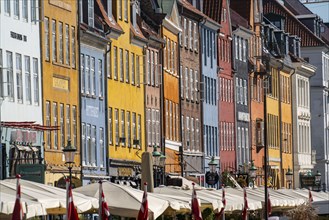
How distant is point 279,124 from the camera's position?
113 metres

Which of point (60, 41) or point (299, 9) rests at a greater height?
point (299, 9)

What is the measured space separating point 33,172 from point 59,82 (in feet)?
56.1

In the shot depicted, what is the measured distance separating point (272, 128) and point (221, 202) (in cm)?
6348

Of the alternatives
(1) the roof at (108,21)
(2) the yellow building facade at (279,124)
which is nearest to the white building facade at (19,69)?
Answer: (1) the roof at (108,21)

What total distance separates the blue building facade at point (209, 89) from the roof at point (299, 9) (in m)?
41.9

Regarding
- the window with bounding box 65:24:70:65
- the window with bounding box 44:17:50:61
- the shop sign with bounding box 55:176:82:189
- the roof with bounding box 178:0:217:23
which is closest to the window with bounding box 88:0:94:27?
the window with bounding box 65:24:70:65

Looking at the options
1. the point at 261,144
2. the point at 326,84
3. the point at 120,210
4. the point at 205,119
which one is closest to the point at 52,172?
the point at 120,210

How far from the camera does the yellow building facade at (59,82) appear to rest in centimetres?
6025

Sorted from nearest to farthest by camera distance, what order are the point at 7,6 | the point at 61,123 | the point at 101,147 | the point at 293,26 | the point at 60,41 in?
the point at 7,6 < the point at 61,123 < the point at 60,41 < the point at 101,147 < the point at 293,26

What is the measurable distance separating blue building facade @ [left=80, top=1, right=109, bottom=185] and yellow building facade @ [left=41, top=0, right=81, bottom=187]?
0.90 metres

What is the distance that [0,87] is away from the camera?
180 ft

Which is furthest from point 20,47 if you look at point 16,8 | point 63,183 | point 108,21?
point 108,21

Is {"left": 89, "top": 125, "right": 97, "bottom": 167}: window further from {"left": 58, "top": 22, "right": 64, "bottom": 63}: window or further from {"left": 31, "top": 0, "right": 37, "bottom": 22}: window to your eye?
{"left": 31, "top": 0, "right": 37, "bottom": 22}: window

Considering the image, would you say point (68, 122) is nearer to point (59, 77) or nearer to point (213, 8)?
point (59, 77)
